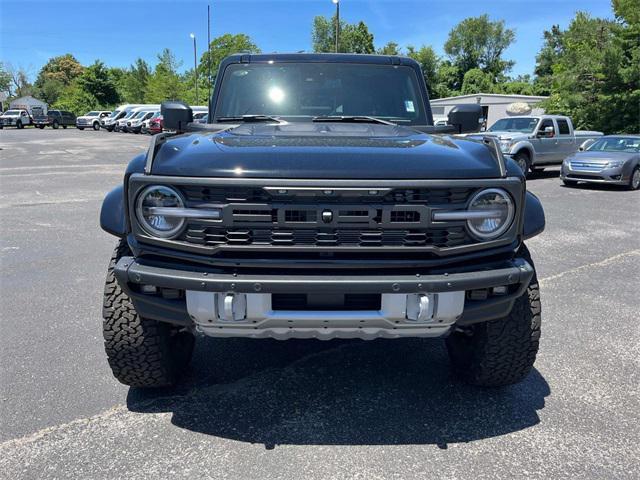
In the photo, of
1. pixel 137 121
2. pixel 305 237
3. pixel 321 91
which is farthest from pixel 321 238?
pixel 137 121

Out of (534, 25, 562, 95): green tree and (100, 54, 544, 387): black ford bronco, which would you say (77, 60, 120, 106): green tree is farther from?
(100, 54, 544, 387): black ford bronco

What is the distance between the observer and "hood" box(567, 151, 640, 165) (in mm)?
12961

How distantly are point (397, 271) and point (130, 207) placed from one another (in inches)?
47.4

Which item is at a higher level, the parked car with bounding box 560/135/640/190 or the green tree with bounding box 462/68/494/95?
the green tree with bounding box 462/68/494/95

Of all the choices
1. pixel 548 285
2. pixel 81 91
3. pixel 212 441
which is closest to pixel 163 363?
pixel 212 441

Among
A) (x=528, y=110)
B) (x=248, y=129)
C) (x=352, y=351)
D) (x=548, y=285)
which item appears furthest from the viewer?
(x=528, y=110)

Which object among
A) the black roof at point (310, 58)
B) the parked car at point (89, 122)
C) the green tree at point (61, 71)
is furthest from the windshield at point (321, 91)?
the green tree at point (61, 71)

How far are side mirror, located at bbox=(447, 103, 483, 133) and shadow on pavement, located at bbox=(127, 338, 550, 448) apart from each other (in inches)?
63.0

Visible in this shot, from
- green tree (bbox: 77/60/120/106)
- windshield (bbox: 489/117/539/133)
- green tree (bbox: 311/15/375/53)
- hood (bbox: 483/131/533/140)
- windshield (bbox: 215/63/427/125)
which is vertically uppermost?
green tree (bbox: 311/15/375/53)

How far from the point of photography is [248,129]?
3.27m

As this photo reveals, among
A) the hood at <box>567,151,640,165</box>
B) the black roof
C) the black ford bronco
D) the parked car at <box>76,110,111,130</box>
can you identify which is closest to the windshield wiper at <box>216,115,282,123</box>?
the black roof

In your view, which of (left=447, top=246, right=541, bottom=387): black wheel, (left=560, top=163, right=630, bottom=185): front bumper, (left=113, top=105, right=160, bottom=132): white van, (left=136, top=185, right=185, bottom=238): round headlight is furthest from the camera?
(left=113, top=105, right=160, bottom=132): white van

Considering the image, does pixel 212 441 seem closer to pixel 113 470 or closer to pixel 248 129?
pixel 113 470

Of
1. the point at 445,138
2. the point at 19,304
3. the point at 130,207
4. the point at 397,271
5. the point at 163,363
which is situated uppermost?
the point at 445,138
